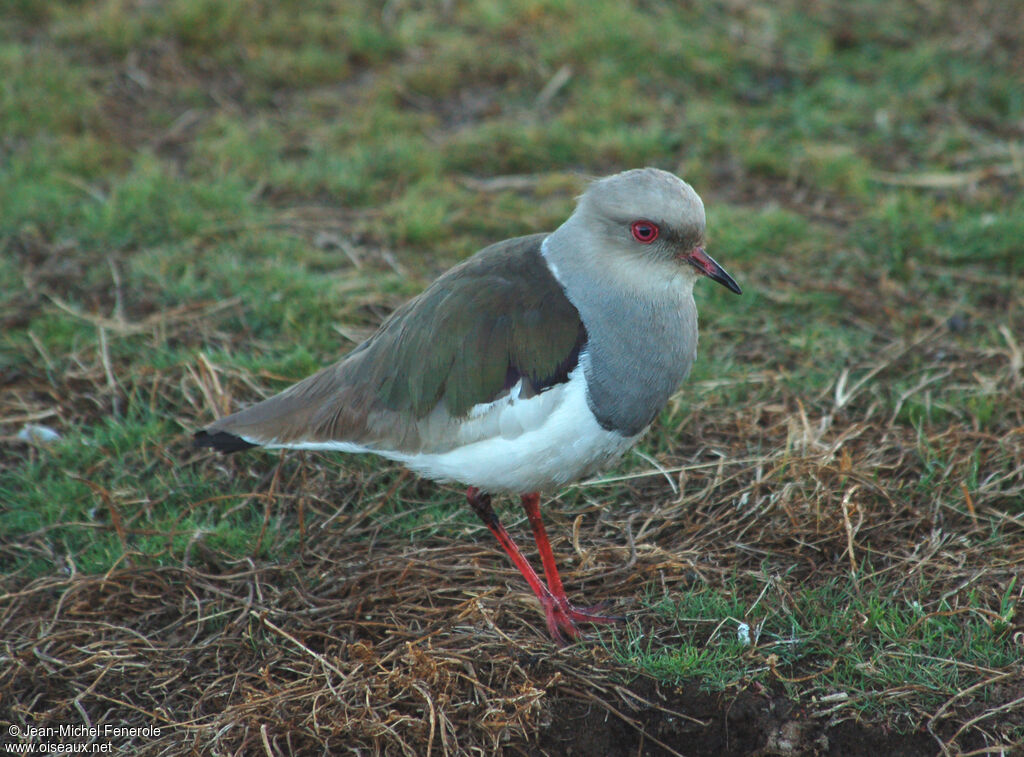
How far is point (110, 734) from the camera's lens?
10.9ft

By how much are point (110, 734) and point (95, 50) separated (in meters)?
5.46

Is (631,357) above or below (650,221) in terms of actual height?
below

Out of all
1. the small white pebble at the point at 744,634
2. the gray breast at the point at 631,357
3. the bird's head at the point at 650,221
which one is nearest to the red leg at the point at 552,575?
the small white pebble at the point at 744,634

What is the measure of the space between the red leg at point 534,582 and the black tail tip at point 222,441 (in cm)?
82

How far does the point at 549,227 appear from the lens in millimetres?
5855

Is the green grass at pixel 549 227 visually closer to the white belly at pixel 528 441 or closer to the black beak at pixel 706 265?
the white belly at pixel 528 441

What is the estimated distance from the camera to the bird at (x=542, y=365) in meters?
3.39

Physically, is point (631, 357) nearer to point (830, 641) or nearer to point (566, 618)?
point (566, 618)

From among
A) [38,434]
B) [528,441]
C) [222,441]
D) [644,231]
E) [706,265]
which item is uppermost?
[644,231]

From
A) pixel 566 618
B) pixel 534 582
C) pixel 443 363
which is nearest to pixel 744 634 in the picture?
pixel 566 618

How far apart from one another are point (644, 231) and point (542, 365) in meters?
0.56

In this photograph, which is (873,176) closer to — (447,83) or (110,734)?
(447,83)

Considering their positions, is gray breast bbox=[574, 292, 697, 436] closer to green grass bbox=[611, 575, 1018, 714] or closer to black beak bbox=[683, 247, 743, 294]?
black beak bbox=[683, 247, 743, 294]

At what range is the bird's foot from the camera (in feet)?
11.6
